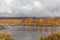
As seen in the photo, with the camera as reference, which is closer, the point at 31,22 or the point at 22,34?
the point at 31,22

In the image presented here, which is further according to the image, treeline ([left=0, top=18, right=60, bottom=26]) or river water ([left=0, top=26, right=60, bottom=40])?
river water ([left=0, top=26, right=60, bottom=40])

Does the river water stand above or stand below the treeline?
below

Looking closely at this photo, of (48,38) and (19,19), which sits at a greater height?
(19,19)

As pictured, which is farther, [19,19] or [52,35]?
[19,19]

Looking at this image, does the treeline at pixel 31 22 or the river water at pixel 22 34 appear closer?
the treeline at pixel 31 22

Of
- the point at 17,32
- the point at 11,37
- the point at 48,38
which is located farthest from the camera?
the point at 17,32

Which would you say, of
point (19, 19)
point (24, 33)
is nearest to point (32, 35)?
point (24, 33)

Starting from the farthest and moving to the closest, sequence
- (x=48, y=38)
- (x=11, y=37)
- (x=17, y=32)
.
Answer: (x=17, y=32) → (x=11, y=37) → (x=48, y=38)

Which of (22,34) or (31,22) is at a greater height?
(31,22)

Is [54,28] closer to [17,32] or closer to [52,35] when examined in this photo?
[52,35]

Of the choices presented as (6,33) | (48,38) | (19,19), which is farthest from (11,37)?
(48,38)

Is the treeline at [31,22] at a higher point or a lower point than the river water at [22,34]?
higher
